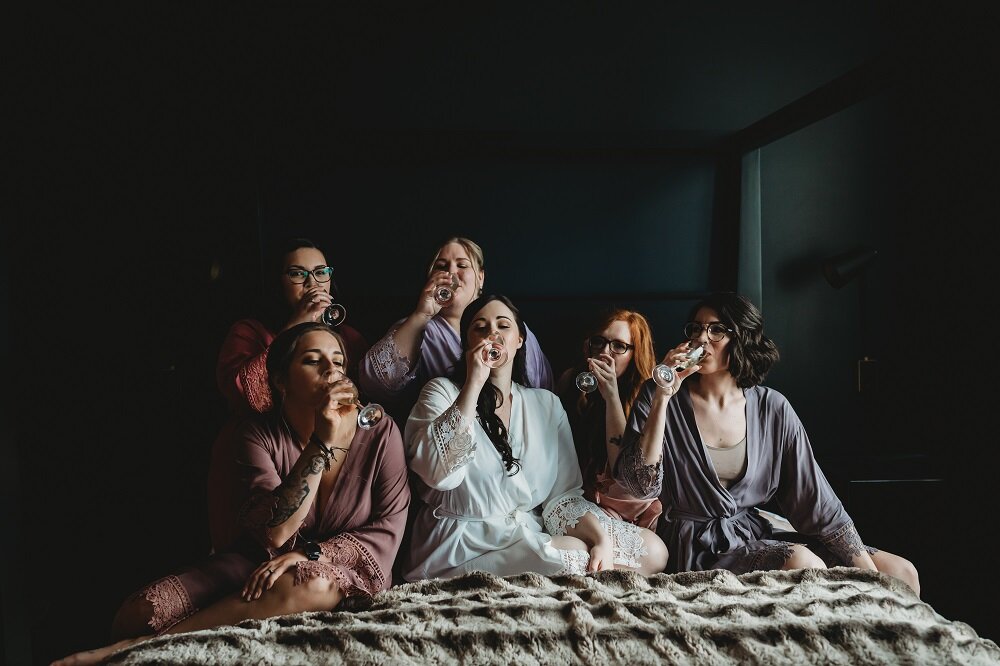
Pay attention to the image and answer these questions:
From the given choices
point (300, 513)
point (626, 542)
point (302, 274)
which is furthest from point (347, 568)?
point (302, 274)

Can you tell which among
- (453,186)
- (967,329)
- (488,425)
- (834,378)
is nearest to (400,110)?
(453,186)

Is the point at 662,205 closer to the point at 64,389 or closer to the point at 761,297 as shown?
the point at 761,297

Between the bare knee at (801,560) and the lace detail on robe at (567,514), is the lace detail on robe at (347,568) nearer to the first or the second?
the lace detail on robe at (567,514)

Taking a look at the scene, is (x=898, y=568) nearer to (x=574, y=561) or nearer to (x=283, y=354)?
(x=574, y=561)

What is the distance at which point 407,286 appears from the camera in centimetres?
341

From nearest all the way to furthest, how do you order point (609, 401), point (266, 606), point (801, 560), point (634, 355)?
point (266, 606), point (801, 560), point (609, 401), point (634, 355)

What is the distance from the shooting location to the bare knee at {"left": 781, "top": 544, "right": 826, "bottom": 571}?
7.75 ft

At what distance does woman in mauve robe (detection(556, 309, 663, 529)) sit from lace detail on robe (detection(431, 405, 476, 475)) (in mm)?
551

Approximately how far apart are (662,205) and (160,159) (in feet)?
7.19

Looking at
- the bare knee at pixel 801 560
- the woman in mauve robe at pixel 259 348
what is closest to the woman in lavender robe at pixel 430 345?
the woman in mauve robe at pixel 259 348

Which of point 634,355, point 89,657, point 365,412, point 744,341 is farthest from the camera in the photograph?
point 634,355

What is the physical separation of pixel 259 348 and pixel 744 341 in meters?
1.70

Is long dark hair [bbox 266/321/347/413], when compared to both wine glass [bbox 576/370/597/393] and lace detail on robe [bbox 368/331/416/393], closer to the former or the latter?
lace detail on robe [bbox 368/331/416/393]

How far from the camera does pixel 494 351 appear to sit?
2.53 meters
